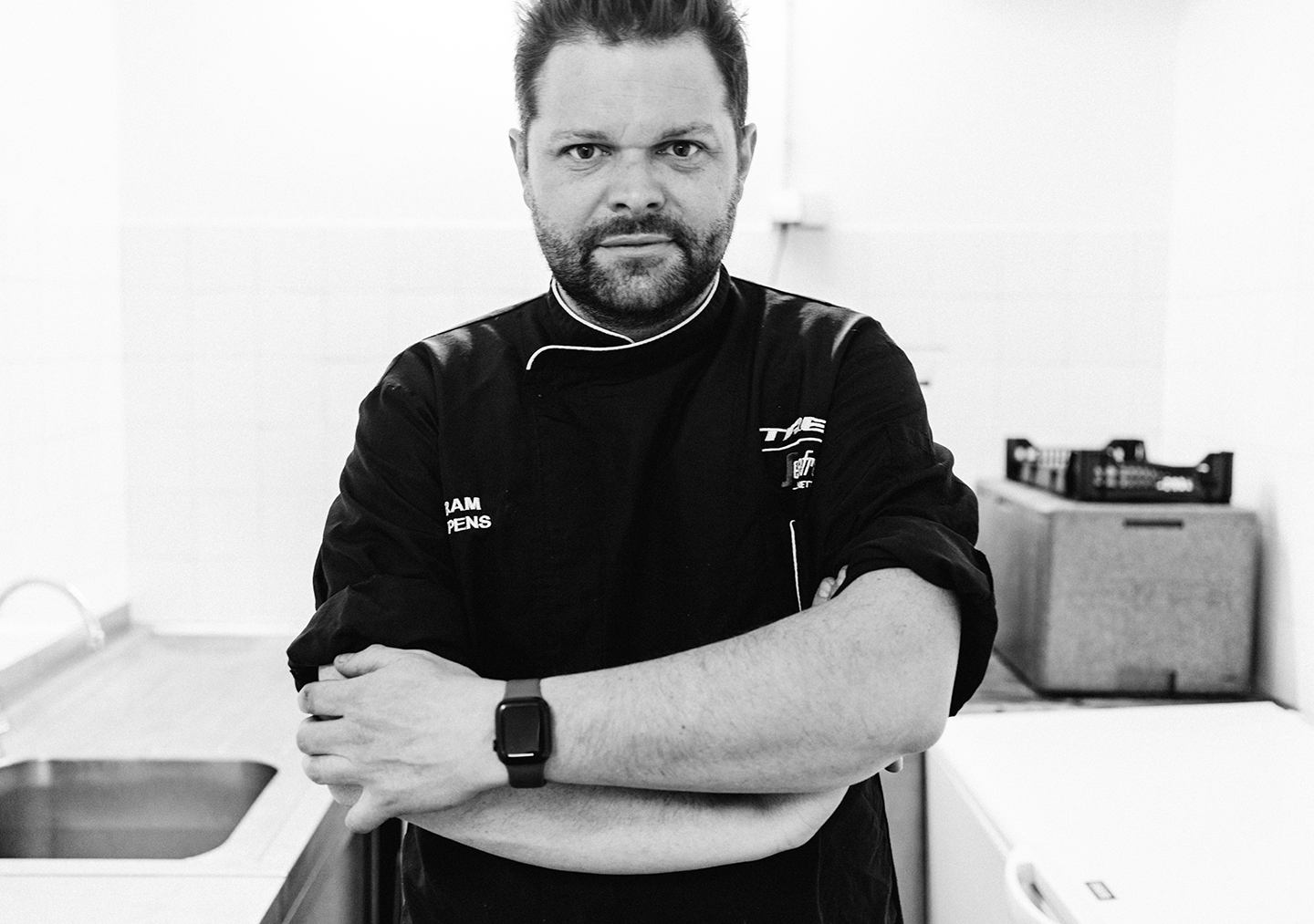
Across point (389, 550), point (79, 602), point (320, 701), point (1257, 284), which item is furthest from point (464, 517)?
point (1257, 284)

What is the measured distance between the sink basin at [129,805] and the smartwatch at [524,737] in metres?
0.98

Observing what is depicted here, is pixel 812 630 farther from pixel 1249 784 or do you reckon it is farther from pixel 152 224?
pixel 152 224

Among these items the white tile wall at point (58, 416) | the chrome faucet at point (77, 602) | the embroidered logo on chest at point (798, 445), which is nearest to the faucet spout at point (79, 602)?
the chrome faucet at point (77, 602)

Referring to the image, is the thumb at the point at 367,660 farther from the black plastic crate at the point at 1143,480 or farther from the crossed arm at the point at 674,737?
the black plastic crate at the point at 1143,480

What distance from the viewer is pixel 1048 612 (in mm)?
2018

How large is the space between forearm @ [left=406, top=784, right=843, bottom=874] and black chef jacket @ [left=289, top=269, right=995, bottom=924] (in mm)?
83

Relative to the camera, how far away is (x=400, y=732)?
0.94m

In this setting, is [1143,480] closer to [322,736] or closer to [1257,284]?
Result: [1257,284]

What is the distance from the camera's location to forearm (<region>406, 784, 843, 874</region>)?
94cm

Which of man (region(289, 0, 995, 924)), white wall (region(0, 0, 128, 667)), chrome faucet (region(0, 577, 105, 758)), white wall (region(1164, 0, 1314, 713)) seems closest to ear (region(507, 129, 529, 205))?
man (region(289, 0, 995, 924))

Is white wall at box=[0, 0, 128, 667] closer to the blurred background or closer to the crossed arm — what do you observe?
the blurred background

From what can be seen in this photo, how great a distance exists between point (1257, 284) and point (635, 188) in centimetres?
154

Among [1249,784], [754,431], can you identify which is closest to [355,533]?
[754,431]

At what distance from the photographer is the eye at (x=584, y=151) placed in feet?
3.42
